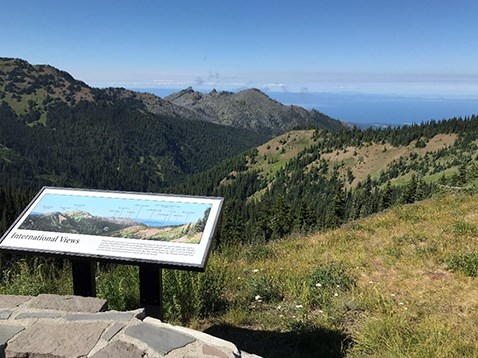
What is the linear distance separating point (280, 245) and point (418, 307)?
6.77m

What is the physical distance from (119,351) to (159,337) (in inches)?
16.6

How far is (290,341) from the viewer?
6.05 metres

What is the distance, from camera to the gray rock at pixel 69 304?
4.74 m

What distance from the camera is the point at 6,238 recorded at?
539cm

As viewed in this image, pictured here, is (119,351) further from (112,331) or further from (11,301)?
(11,301)

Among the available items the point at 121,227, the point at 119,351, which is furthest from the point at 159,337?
the point at 121,227

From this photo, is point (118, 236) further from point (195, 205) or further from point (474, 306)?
point (474, 306)

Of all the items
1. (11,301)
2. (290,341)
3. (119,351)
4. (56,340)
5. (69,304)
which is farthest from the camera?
(290,341)

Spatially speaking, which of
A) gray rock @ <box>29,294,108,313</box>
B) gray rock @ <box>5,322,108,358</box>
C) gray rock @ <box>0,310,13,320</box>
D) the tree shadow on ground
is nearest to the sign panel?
gray rock @ <box>29,294,108,313</box>

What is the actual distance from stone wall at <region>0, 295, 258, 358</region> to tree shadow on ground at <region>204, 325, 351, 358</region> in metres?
1.89

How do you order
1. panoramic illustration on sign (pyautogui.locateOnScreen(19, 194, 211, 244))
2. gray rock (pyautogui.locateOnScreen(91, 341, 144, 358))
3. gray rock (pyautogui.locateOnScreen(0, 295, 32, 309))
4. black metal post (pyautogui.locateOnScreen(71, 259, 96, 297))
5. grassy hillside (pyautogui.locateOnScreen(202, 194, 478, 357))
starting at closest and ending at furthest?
gray rock (pyautogui.locateOnScreen(91, 341, 144, 358)), gray rock (pyautogui.locateOnScreen(0, 295, 32, 309)), panoramic illustration on sign (pyautogui.locateOnScreen(19, 194, 211, 244)), grassy hillside (pyautogui.locateOnScreen(202, 194, 478, 357)), black metal post (pyautogui.locateOnScreen(71, 259, 96, 297))

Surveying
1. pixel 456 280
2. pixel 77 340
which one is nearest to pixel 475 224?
pixel 456 280

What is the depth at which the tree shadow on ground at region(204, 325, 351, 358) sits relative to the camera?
5633 mm

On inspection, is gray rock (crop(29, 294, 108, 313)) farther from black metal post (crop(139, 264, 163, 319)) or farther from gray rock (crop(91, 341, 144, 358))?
gray rock (crop(91, 341, 144, 358))
